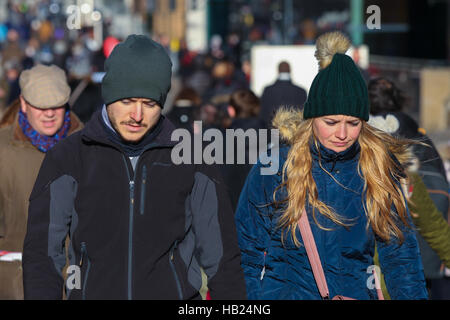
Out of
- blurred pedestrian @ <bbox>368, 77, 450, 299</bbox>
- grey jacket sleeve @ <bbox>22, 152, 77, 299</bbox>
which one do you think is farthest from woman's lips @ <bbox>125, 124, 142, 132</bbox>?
blurred pedestrian @ <bbox>368, 77, 450, 299</bbox>

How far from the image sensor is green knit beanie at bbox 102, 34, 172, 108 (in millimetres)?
3564

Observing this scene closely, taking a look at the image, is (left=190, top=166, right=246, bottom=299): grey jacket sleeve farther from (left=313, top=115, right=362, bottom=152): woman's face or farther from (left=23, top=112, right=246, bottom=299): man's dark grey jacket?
(left=313, top=115, right=362, bottom=152): woman's face

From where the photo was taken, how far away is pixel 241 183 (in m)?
6.83

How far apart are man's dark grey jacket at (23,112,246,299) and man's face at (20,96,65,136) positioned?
1.69 m

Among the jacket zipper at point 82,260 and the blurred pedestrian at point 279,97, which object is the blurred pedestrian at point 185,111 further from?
the jacket zipper at point 82,260

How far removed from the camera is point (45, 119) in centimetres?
529

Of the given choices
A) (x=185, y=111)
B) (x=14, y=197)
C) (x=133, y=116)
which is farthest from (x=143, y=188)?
(x=185, y=111)

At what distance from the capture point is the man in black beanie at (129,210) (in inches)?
135

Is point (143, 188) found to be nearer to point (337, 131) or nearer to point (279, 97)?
point (337, 131)

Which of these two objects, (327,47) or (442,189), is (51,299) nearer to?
(327,47)

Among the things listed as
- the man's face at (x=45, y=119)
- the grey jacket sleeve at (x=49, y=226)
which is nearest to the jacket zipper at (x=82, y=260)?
the grey jacket sleeve at (x=49, y=226)

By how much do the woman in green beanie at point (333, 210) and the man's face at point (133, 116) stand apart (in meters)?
0.74

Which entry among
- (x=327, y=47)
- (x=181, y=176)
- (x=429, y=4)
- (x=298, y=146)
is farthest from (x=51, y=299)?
(x=429, y=4)
